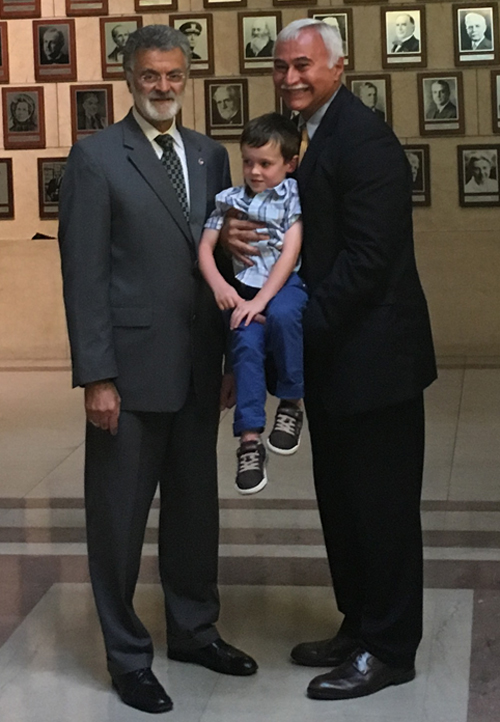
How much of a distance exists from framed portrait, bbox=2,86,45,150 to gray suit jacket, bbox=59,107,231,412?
831cm

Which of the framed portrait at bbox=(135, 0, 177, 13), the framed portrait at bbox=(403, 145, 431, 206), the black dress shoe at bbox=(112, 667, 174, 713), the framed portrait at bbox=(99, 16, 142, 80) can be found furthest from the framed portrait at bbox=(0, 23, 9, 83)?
the black dress shoe at bbox=(112, 667, 174, 713)

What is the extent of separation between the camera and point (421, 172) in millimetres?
12234

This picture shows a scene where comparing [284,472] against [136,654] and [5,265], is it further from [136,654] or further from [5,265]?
[5,265]

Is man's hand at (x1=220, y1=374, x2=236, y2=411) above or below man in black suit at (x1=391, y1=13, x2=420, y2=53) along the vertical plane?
below

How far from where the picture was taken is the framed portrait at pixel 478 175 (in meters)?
12.2

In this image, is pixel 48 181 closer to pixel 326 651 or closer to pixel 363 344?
pixel 326 651

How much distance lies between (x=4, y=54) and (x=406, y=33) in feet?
12.7

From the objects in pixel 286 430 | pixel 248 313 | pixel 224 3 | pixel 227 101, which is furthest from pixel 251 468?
pixel 224 3

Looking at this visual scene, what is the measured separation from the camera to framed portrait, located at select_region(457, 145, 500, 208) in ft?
39.9

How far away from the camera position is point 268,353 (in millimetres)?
4504

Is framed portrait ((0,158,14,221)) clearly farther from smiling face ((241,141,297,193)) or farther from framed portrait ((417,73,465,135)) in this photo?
smiling face ((241,141,297,193))

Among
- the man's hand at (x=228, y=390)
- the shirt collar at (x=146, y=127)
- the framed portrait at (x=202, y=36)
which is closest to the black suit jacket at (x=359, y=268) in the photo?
the man's hand at (x=228, y=390)

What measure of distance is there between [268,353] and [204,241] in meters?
0.48

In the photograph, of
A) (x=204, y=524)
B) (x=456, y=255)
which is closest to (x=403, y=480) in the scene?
(x=204, y=524)
